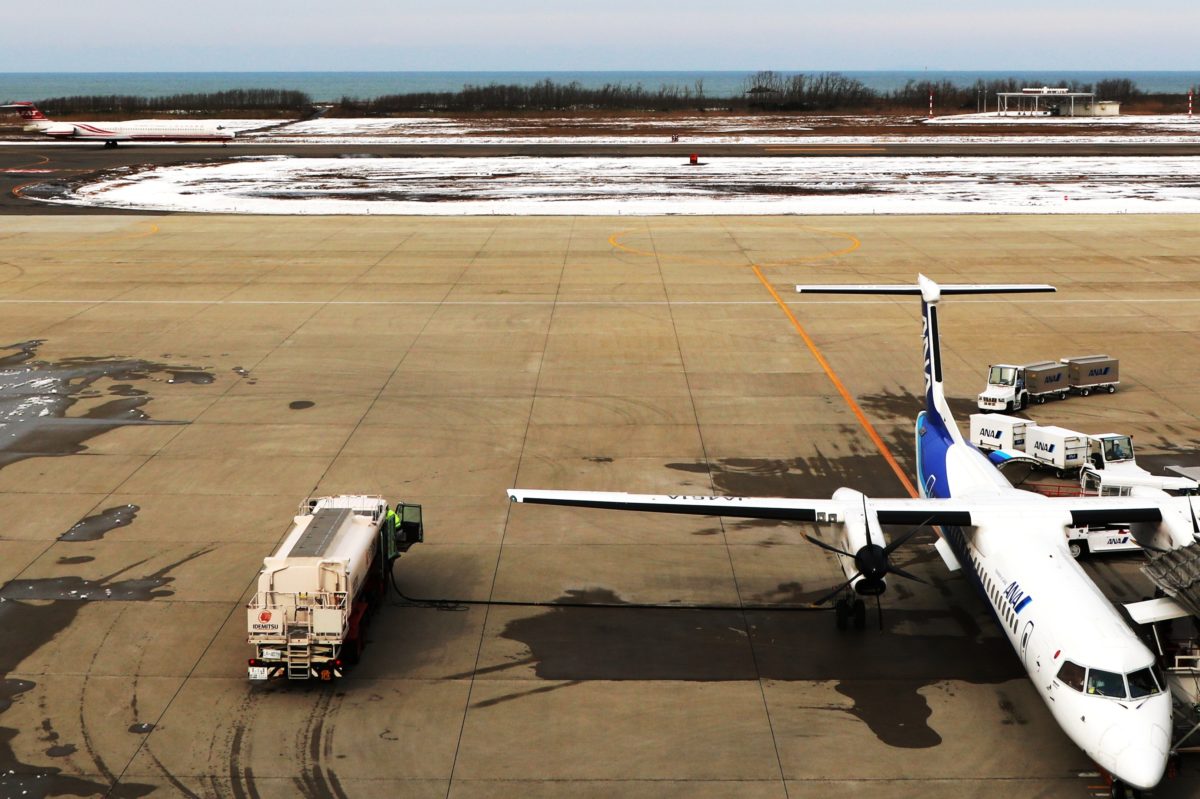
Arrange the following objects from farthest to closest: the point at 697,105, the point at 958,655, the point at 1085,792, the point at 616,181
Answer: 1. the point at 697,105
2. the point at 616,181
3. the point at 958,655
4. the point at 1085,792

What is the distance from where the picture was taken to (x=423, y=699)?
19031 millimetres

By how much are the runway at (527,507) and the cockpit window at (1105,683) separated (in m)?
1.77

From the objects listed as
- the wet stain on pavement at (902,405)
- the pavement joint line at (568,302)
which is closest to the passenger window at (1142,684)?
the wet stain on pavement at (902,405)

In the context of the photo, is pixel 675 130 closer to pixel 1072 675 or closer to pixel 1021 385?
Answer: pixel 1021 385

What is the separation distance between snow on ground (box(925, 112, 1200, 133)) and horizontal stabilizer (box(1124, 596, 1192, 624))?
139m

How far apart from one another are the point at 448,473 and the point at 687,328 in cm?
1694

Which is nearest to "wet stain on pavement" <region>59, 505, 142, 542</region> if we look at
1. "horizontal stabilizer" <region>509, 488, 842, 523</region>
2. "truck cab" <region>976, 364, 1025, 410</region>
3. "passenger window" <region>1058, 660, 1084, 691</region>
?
"horizontal stabilizer" <region>509, 488, 842, 523</region>

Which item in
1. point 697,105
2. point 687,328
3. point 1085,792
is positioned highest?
point 697,105

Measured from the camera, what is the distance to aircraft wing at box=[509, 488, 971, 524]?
20812 millimetres

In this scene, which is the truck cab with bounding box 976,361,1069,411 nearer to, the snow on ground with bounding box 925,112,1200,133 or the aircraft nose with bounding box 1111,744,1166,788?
the aircraft nose with bounding box 1111,744,1166,788

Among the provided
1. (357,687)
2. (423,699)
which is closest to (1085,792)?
(423,699)

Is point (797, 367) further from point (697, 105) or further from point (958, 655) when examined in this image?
point (697, 105)

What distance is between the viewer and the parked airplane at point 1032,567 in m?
15.7

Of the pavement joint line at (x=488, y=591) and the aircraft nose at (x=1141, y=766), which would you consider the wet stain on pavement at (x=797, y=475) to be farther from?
the aircraft nose at (x=1141, y=766)
